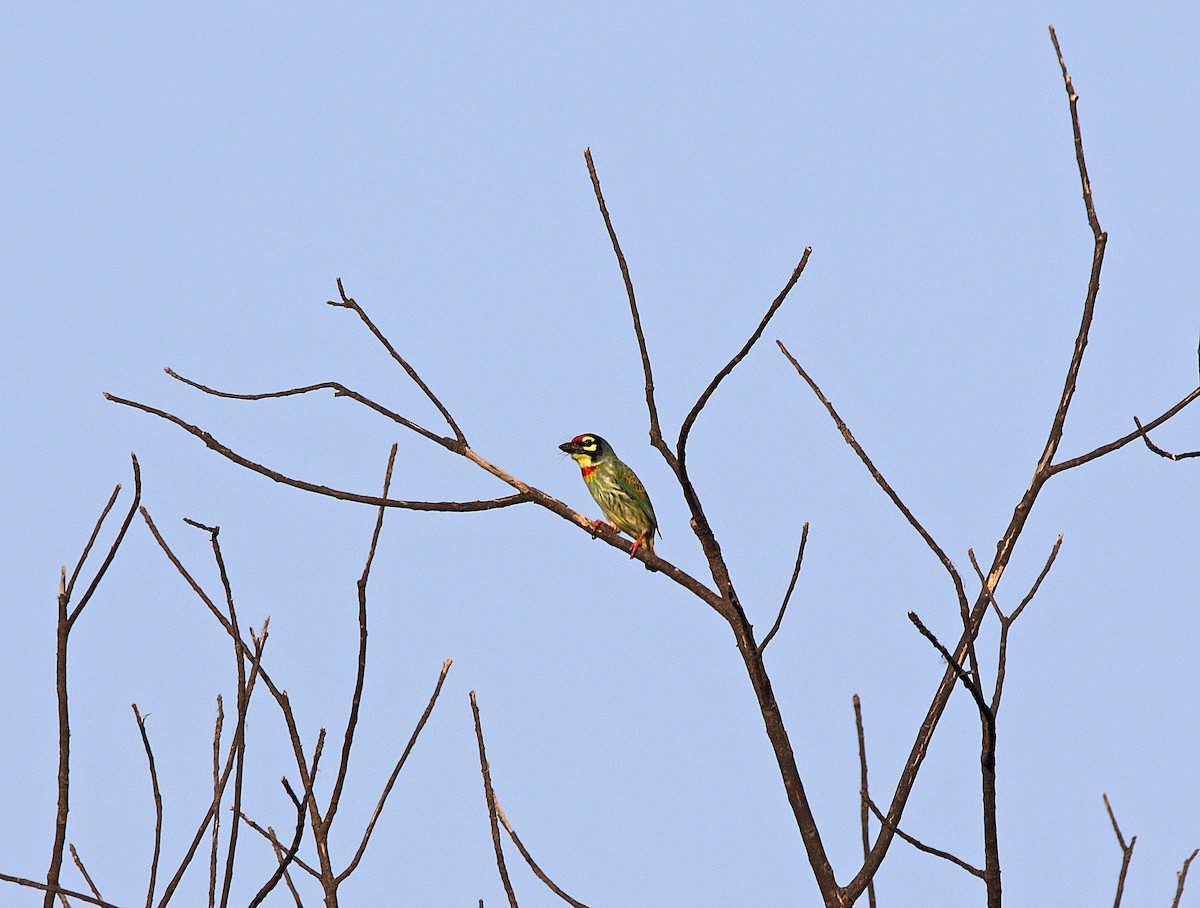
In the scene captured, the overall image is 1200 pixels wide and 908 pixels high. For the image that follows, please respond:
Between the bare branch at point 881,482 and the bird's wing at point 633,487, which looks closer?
the bare branch at point 881,482

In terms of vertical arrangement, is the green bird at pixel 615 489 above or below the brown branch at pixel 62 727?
above

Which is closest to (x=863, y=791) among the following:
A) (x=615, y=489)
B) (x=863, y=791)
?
(x=863, y=791)

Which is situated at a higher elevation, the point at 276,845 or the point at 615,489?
the point at 615,489

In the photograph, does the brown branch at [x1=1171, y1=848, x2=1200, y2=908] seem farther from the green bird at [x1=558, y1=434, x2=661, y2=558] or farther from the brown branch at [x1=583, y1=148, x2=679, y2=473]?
the green bird at [x1=558, y1=434, x2=661, y2=558]

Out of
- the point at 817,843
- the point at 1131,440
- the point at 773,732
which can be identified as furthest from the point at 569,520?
the point at 1131,440

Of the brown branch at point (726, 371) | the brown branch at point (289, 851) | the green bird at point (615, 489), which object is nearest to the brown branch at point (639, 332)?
the brown branch at point (726, 371)

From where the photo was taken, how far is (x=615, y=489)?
1023 cm

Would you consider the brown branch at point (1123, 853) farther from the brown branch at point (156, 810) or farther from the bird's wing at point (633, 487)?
the bird's wing at point (633, 487)

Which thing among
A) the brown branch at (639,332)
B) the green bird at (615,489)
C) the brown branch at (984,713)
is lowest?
the brown branch at (984,713)

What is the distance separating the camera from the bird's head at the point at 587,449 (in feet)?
34.4

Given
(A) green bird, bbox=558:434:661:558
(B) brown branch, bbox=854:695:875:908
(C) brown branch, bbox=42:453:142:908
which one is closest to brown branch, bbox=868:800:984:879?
(B) brown branch, bbox=854:695:875:908

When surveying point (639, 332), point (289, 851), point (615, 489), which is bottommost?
point (289, 851)

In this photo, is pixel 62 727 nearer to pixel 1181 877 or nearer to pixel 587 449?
pixel 1181 877

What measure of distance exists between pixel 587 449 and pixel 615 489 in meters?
0.50
